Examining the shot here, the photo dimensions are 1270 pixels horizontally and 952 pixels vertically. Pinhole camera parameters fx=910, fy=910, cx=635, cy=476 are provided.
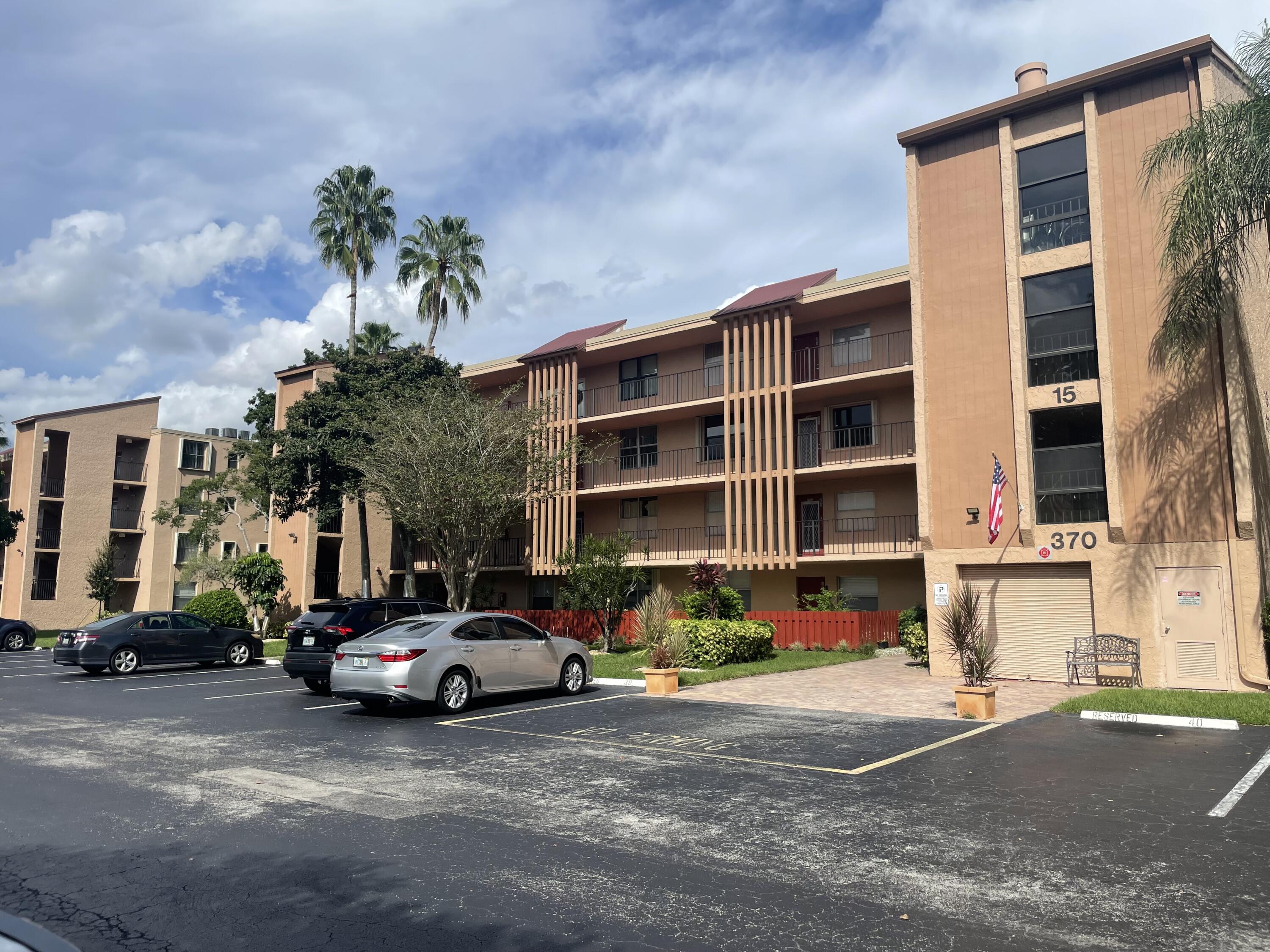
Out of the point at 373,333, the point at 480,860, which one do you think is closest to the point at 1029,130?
the point at 480,860

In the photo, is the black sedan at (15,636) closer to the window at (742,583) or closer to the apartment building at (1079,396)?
the window at (742,583)

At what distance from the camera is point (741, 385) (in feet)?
98.4

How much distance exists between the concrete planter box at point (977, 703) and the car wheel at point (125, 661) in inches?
740

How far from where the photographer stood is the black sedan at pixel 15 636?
3353 cm

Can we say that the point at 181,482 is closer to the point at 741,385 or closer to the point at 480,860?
the point at 741,385

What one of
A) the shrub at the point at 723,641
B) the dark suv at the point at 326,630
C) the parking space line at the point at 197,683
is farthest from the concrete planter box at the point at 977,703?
the parking space line at the point at 197,683

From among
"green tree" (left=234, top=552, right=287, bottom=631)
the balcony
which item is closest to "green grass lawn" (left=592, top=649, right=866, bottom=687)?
"green tree" (left=234, top=552, right=287, bottom=631)

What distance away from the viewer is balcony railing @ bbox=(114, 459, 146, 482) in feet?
151

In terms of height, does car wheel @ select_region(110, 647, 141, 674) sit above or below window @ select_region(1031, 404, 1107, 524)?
below

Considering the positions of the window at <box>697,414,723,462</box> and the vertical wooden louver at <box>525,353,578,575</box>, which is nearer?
the window at <box>697,414,723,462</box>

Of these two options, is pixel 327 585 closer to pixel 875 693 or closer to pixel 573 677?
pixel 573 677

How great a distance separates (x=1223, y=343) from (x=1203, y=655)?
5.83m

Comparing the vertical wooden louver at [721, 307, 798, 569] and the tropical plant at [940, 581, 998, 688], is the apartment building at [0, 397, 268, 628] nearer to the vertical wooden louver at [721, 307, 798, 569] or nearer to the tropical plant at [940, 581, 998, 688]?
the vertical wooden louver at [721, 307, 798, 569]

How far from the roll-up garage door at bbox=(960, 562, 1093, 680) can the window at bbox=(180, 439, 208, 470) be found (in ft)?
132
